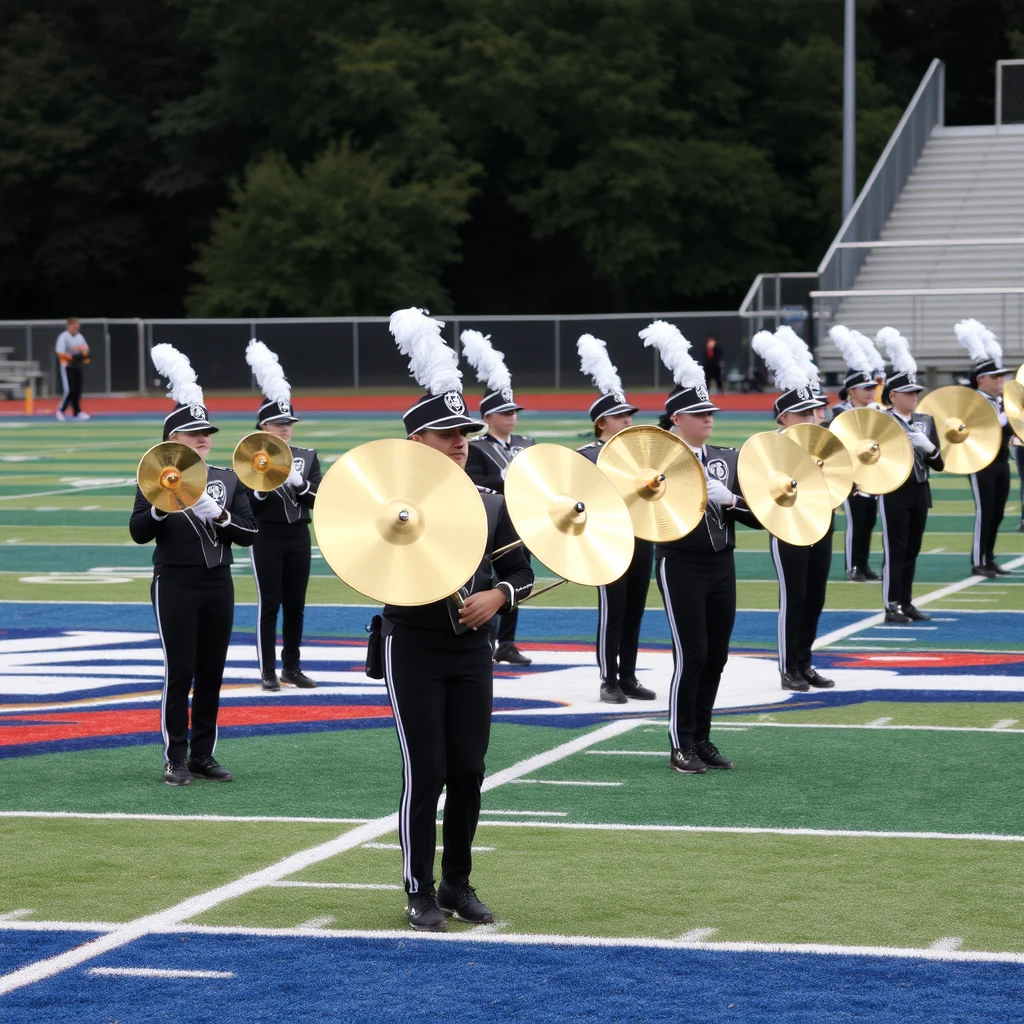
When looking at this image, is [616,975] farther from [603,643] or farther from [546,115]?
[546,115]

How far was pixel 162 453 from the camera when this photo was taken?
8508mm

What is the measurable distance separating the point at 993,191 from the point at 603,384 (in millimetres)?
30176

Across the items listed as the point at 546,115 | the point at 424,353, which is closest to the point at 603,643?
the point at 424,353

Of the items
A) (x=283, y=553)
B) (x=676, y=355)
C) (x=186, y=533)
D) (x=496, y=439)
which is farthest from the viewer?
(x=496, y=439)

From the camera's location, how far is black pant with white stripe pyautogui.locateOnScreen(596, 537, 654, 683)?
10.7 m

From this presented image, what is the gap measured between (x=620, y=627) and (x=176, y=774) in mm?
3038

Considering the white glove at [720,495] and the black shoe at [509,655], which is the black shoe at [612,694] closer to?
the black shoe at [509,655]

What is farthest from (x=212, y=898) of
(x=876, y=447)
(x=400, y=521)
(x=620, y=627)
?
(x=876, y=447)

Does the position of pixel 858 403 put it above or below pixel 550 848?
above

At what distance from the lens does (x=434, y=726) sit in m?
6.25

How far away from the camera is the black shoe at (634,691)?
10.8 m

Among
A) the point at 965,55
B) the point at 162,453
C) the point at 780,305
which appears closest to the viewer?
the point at 162,453

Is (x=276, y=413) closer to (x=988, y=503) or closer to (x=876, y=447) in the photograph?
(x=876, y=447)

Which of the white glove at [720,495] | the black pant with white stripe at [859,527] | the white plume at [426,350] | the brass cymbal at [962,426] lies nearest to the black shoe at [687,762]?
the white glove at [720,495]
